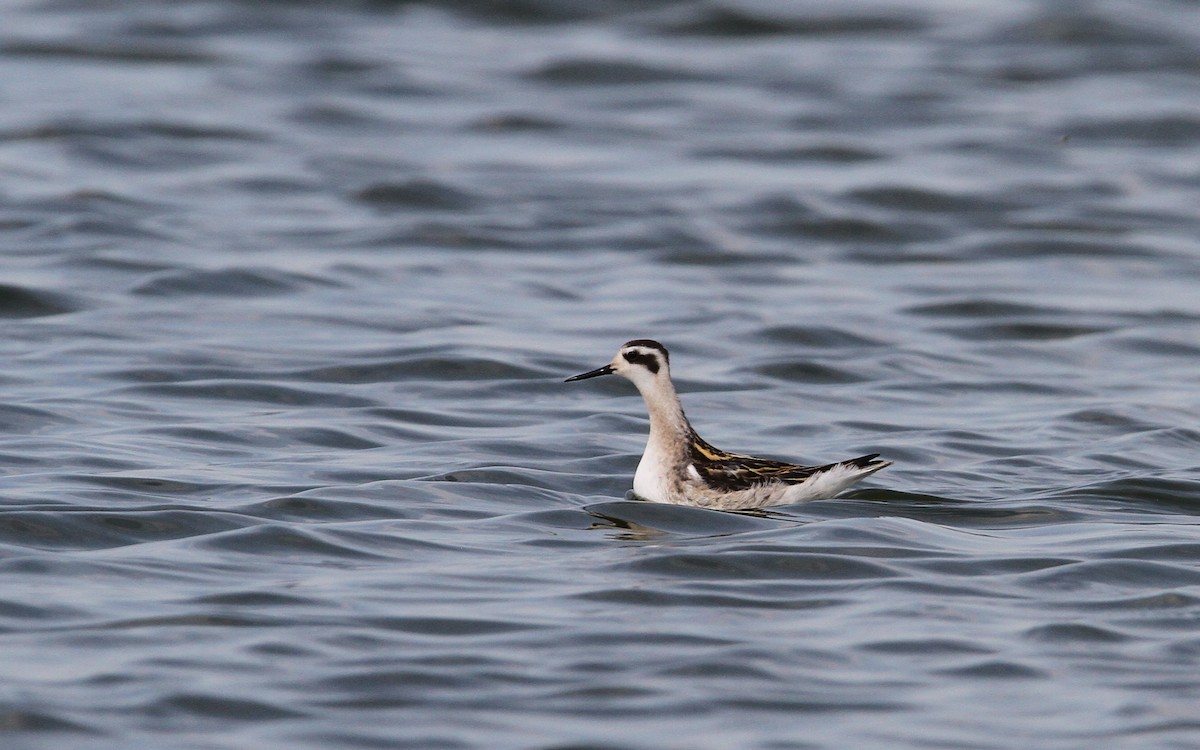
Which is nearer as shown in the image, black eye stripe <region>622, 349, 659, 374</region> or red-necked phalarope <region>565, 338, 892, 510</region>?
red-necked phalarope <region>565, 338, 892, 510</region>

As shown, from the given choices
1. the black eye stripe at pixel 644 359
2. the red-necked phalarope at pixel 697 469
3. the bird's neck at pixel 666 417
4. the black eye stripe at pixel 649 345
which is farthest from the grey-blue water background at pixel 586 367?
the black eye stripe at pixel 649 345

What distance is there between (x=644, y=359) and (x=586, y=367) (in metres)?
4.46

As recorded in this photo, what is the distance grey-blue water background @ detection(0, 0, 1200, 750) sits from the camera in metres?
8.82

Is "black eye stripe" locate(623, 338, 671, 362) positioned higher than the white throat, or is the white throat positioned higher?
"black eye stripe" locate(623, 338, 671, 362)

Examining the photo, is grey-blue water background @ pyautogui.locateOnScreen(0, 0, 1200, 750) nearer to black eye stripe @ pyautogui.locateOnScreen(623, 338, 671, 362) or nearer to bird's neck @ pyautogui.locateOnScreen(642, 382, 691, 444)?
bird's neck @ pyautogui.locateOnScreen(642, 382, 691, 444)

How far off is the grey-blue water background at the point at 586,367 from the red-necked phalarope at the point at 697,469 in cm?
18

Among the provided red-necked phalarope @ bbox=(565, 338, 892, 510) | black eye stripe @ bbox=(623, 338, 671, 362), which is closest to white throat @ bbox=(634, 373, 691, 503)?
red-necked phalarope @ bbox=(565, 338, 892, 510)

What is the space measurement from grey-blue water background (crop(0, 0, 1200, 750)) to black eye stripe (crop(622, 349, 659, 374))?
90 centimetres

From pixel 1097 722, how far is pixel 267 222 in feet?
53.1

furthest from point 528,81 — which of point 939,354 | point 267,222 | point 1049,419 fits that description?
point 1049,419

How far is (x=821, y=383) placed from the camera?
56.6 ft

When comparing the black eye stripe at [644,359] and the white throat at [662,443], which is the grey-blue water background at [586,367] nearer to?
the white throat at [662,443]

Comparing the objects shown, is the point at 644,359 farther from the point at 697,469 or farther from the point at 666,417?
the point at 697,469

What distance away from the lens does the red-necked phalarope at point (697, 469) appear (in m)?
12.0
